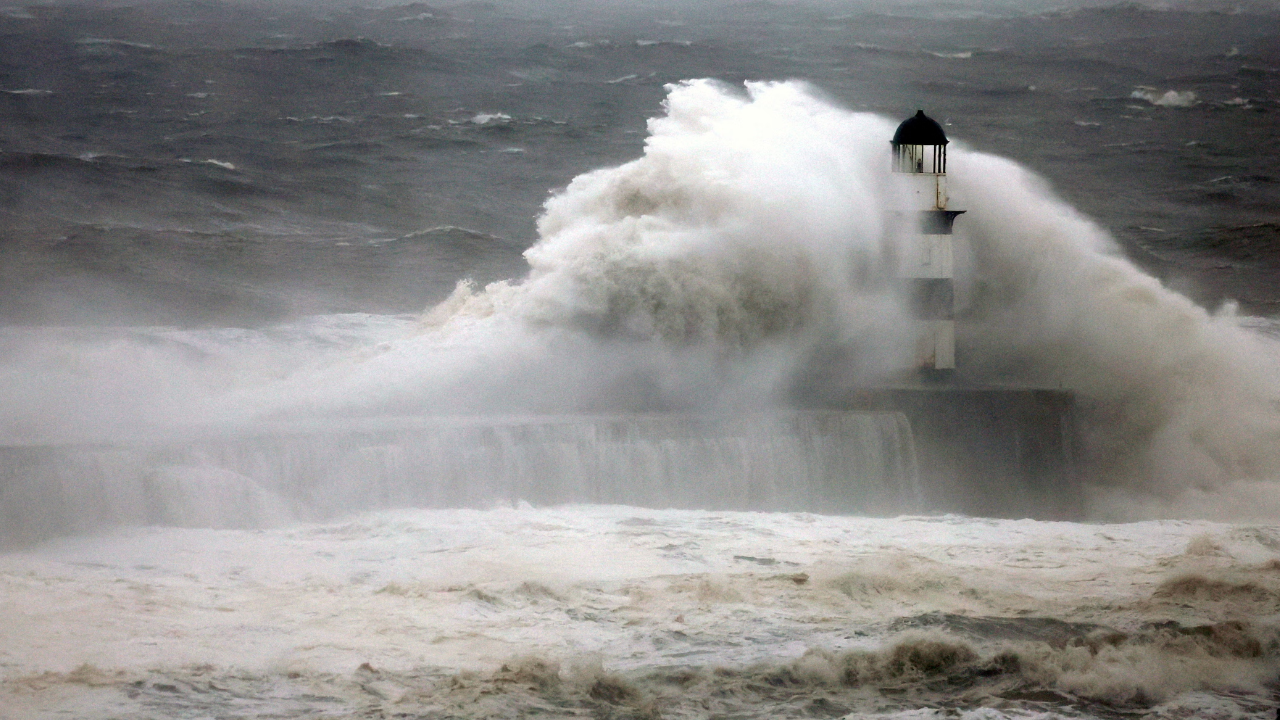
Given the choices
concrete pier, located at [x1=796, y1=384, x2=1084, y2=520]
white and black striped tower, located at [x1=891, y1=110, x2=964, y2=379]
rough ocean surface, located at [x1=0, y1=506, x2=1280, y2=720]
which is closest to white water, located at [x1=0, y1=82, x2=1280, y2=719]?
rough ocean surface, located at [x1=0, y1=506, x2=1280, y2=720]

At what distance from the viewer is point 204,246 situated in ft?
62.7

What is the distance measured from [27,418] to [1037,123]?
19322 mm

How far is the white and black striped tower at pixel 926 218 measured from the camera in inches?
426

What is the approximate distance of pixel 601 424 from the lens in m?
9.74

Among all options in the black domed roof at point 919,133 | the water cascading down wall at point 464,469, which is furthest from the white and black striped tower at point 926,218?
the water cascading down wall at point 464,469

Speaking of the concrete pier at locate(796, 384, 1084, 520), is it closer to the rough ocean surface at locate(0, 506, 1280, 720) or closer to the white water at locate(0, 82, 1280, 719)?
the white water at locate(0, 82, 1280, 719)

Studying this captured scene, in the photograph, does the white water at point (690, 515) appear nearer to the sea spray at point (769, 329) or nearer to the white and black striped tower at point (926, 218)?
the sea spray at point (769, 329)

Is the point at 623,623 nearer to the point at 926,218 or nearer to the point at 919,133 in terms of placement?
the point at 926,218

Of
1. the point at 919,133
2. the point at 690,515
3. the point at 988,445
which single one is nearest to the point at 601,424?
the point at 690,515

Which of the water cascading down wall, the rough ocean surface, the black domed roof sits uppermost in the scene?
the black domed roof

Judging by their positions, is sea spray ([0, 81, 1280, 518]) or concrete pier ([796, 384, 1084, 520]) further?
sea spray ([0, 81, 1280, 518])

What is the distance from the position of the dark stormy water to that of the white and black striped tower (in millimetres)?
280

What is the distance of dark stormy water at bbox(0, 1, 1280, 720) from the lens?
6309mm

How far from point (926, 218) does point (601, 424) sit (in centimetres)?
300
